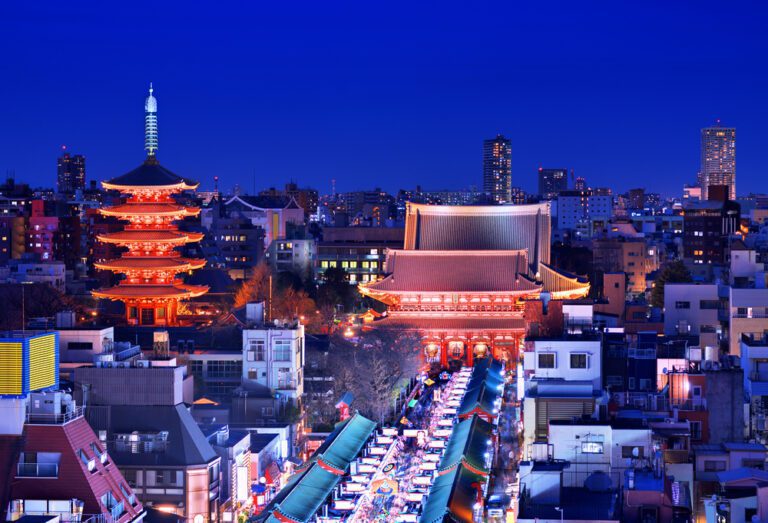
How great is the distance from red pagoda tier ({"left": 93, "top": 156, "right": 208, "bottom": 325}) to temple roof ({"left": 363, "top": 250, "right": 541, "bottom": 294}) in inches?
289

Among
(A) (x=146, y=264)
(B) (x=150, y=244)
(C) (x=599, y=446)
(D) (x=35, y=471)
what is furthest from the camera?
(B) (x=150, y=244)

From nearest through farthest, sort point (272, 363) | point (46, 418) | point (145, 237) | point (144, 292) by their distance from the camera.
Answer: point (46, 418) → point (272, 363) → point (144, 292) → point (145, 237)

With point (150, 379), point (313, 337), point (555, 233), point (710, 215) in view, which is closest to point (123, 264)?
point (313, 337)

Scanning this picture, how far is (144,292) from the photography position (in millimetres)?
50500

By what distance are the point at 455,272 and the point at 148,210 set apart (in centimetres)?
1180

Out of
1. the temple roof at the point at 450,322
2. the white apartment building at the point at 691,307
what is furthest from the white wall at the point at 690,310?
the temple roof at the point at 450,322

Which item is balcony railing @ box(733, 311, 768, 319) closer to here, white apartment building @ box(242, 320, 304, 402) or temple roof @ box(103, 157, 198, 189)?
white apartment building @ box(242, 320, 304, 402)

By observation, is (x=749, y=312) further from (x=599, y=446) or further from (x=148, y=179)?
(x=148, y=179)

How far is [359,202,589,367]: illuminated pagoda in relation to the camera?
161ft

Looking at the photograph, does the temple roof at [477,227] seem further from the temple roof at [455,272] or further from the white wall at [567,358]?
the white wall at [567,358]

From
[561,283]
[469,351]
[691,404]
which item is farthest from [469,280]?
[691,404]

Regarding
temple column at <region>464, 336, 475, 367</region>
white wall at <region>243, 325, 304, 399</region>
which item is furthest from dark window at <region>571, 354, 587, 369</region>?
temple column at <region>464, 336, 475, 367</region>

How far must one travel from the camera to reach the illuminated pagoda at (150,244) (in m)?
50.7

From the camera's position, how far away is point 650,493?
19.6m
